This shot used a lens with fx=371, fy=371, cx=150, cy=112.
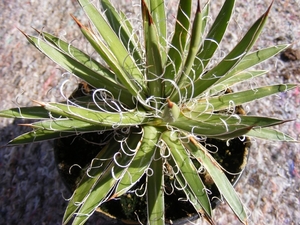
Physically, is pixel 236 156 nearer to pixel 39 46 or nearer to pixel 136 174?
pixel 136 174

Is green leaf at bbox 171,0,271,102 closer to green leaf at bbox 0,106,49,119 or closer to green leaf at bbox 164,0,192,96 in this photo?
green leaf at bbox 164,0,192,96

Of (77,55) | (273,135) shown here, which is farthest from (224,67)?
(77,55)

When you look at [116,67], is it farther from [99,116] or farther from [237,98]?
[237,98]

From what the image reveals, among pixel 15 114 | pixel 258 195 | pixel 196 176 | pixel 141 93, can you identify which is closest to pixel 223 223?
pixel 258 195

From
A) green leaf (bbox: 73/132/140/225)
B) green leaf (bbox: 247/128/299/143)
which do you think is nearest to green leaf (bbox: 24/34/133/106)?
green leaf (bbox: 73/132/140/225)

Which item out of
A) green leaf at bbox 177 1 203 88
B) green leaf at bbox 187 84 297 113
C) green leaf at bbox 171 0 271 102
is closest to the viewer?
green leaf at bbox 177 1 203 88

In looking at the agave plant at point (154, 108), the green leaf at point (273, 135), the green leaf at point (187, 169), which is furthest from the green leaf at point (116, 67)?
the green leaf at point (273, 135)
